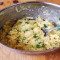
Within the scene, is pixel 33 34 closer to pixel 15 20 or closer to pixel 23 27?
pixel 23 27

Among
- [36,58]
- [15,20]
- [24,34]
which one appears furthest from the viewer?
[15,20]

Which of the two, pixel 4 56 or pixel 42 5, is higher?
pixel 42 5

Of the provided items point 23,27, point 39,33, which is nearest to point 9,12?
point 23,27

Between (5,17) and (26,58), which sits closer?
(26,58)

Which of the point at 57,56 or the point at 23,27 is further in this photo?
the point at 23,27

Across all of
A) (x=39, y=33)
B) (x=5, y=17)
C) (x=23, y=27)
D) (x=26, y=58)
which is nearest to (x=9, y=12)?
(x=5, y=17)

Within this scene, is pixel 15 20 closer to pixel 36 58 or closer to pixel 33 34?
pixel 33 34

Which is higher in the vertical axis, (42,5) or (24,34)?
(42,5)

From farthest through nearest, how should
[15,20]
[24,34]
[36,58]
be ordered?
[15,20] → [24,34] → [36,58]
